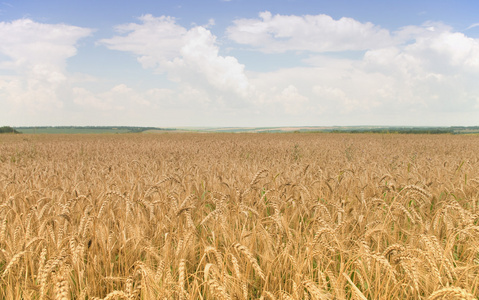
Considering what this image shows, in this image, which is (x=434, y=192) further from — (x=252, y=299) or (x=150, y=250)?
(x=150, y=250)

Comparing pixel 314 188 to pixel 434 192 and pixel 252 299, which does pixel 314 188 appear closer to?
pixel 434 192

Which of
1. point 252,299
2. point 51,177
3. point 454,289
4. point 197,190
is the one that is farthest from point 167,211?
point 51,177

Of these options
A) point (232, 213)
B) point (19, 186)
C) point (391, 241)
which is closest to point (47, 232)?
point (232, 213)

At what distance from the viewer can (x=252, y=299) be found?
6.46ft

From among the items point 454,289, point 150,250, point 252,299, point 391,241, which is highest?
point 454,289

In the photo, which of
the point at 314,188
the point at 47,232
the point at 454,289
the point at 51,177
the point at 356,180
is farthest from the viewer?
the point at 51,177

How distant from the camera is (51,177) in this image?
511 cm

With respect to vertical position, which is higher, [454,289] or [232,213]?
[454,289]

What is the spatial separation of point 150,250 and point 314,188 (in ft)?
8.02

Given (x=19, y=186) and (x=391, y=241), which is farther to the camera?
(x=19, y=186)

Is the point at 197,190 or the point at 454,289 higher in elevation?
the point at 454,289

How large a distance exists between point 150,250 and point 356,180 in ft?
11.3

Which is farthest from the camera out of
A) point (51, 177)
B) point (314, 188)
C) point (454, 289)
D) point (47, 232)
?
point (51, 177)

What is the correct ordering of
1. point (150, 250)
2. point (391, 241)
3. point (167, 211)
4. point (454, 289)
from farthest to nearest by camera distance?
point (167, 211) < point (391, 241) < point (150, 250) < point (454, 289)
